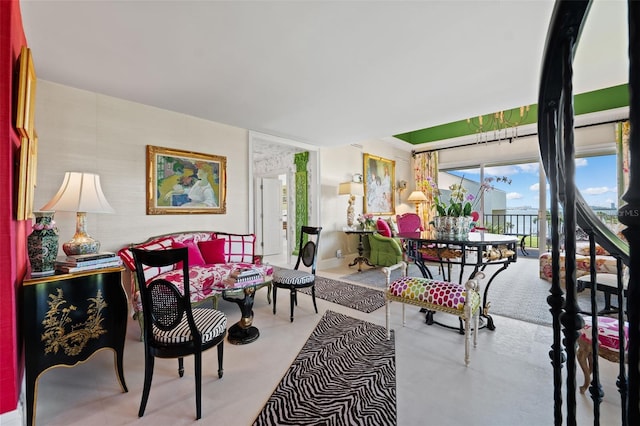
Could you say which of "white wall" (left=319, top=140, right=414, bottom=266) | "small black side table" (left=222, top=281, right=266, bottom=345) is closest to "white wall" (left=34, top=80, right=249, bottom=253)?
"small black side table" (left=222, top=281, right=266, bottom=345)

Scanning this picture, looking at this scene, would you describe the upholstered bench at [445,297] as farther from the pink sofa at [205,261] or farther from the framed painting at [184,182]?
the framed painting at [184,182]

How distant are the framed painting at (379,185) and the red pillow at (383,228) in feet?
2.08

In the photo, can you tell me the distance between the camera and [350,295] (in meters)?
3.71

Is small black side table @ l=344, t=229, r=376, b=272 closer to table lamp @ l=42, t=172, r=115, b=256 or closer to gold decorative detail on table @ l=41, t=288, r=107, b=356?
table lamp @ l=42, t=172, r=115, b=256

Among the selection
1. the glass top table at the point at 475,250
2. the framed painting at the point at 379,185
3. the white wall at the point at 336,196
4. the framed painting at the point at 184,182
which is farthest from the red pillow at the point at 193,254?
the framed painting at the point at 379,185

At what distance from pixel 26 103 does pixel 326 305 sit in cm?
304

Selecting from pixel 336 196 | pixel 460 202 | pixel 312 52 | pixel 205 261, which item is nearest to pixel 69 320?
pixel 205 261

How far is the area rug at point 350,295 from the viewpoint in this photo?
10.9ft

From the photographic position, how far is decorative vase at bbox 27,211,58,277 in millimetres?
1709

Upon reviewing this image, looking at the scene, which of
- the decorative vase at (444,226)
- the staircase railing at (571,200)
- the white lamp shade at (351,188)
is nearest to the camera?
the staircase railing at (571,200)

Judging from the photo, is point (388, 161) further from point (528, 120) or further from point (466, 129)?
point (528, 120)

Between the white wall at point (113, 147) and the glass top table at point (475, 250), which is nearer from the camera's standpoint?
the glass top table at point (475, 250)

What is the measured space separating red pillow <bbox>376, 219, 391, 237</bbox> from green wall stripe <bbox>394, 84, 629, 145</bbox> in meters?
2.62

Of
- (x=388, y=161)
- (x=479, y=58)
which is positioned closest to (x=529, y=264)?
(x=388, y=161)
